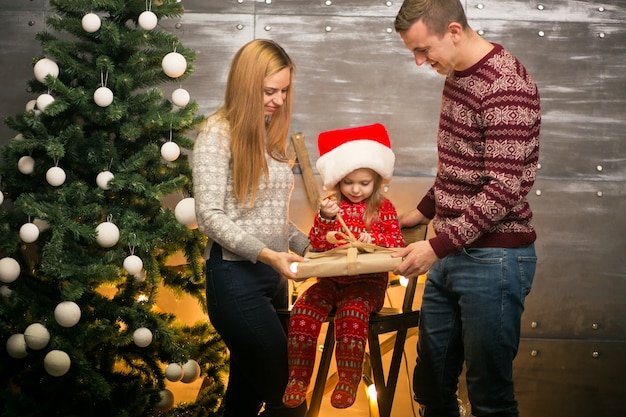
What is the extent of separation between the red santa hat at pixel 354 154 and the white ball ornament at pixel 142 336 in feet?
3.06

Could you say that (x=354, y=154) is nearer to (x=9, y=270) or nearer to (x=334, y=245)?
(x=334, y=245)

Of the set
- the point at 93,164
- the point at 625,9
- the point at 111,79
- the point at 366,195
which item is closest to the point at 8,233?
the point at 93,164

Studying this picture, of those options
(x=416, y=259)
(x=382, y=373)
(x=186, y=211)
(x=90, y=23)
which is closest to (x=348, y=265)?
(x=416, y=259)

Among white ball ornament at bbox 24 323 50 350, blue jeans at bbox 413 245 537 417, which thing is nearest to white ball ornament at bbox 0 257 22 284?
white ball ornament at bbox 24 323 50 350

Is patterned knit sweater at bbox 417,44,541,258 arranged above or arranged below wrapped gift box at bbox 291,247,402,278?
above

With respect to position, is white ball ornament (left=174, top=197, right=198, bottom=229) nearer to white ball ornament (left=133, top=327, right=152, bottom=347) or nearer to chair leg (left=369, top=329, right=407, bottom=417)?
white ball ornament (left=133, top=327, right=152, bottom=347)

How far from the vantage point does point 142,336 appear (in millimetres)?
3051

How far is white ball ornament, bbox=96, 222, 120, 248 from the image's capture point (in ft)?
9.75

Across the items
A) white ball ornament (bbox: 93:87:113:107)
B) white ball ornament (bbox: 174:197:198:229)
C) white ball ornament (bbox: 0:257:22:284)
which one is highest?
white ball ornament (bbox: 93:87:113:107)

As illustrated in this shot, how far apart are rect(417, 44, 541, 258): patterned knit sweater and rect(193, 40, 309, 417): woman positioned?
550 mm

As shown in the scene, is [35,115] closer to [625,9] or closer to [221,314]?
[221,314]

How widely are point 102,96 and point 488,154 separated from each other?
1.53 meters

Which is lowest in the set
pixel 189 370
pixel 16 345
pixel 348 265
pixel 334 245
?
pixel 189 370

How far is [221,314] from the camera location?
2.55 metres
